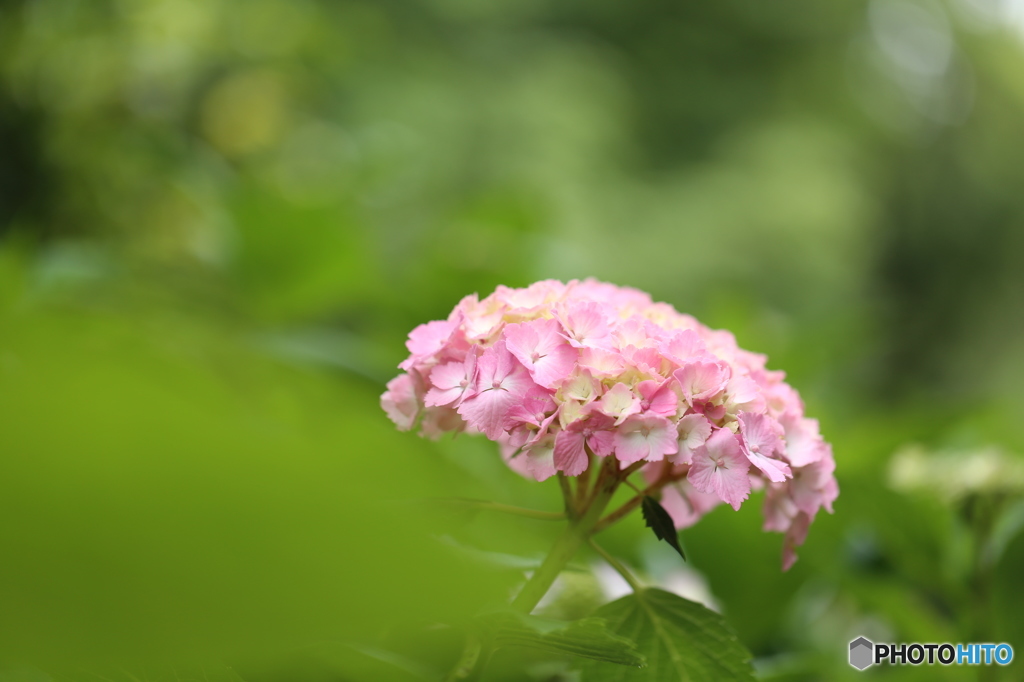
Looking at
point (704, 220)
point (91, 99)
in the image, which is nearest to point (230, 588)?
point (91, 99)

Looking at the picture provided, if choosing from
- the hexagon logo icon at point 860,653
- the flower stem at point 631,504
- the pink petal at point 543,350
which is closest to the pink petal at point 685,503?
the flower stem at point 631,504

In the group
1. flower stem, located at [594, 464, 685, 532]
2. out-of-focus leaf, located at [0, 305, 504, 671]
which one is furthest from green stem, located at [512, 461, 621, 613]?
out-of-focus leaf, located at [0, 305, 504, 671]

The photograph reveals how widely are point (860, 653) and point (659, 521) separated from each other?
0.39 m

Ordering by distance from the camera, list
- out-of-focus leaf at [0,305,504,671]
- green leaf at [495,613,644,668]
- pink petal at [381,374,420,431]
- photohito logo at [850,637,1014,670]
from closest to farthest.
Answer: out-of-focus leaf at [0,305,504,671] → green leaf at [495,613,644,668] → pink petal at [381,374,420,431] → photohito logo at [850,637,1014,670]

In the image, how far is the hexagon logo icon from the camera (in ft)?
2.14

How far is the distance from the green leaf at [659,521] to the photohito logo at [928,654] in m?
0.38

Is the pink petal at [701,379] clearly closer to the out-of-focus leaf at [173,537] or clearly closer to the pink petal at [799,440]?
the pink petal at [799,440]

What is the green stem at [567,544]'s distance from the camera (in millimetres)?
395

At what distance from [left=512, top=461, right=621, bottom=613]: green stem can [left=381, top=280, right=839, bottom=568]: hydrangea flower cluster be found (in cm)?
2

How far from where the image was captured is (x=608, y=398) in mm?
360

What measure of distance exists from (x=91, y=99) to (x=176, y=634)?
172 cm

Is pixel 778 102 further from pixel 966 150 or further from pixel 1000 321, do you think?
pixel 1000 321

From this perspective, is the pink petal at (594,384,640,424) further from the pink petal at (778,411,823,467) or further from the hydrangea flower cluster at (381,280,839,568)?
the pink petal at (778,411,823,467)

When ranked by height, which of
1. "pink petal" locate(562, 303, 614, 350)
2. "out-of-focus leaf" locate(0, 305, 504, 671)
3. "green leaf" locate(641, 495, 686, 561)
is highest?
"pink petal" locate(562, 303, 614, 350)
